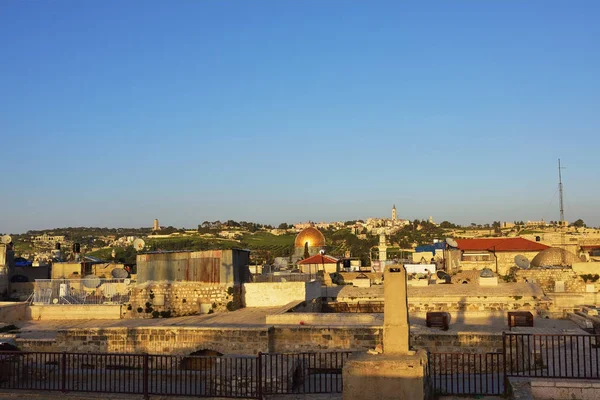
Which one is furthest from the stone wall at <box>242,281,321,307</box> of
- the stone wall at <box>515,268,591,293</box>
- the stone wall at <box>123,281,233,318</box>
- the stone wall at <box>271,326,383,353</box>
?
the stone wall at <box>515,268,591,293</box>

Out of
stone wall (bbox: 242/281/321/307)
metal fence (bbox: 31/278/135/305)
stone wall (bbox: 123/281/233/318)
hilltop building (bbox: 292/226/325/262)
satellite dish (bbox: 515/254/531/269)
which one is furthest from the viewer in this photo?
hilltop building (bbox: 292/226/325/262)

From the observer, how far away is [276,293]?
28703mm

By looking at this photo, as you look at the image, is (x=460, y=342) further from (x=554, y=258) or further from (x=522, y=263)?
(x=554, y=258)

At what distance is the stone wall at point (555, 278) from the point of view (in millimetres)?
35656

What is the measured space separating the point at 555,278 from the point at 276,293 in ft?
57.4

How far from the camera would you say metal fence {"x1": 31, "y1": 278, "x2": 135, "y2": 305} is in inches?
1216

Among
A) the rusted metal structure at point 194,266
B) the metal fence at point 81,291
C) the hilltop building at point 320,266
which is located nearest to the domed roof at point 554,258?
the hilltop building at point 320,266

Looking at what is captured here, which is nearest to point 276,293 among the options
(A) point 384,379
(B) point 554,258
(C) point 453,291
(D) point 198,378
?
(C) point 453,291

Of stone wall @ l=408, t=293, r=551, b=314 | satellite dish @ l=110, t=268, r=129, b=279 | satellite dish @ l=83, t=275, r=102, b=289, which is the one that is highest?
satellite dish @ l=110, t=268, r=129, b=279

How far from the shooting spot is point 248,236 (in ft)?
464

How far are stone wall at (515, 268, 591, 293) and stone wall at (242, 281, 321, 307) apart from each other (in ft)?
47.7

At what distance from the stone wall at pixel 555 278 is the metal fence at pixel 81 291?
22660 mm

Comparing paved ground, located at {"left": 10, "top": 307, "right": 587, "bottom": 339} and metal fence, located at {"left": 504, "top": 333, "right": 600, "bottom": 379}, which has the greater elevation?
metal fence, located at {"left": 504, "top": 333, "right": 600, "bottom": 379}

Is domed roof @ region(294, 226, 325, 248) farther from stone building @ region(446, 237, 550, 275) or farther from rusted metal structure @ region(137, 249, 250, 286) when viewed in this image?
rusted metal structure @ region(137, 249, 250, 286)
